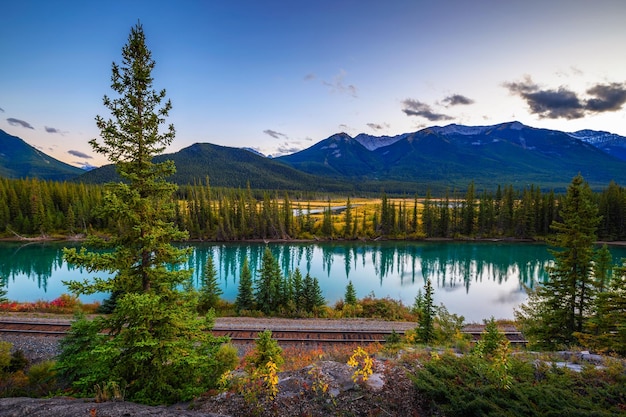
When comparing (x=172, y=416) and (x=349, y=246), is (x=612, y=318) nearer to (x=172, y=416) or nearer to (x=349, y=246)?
(x=172, y=416)

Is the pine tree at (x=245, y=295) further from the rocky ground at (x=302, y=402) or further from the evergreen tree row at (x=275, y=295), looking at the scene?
the rocky ground at (x=302, y=402)

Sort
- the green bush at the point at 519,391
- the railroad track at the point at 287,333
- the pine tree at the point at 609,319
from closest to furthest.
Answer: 1. the green bush at the point at 519,391
2. the pine tree at the point at 609,319
3. the railroad track at the point at 287,333

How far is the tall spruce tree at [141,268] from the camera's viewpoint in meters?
7.53

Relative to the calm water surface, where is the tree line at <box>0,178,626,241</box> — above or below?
above

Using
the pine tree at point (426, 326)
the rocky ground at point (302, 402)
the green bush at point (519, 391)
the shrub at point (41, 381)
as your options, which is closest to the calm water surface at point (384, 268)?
the pine tree at point (426, 326)

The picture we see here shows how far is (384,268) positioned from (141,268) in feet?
158

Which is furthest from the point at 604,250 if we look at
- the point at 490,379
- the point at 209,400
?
the point at 209,400

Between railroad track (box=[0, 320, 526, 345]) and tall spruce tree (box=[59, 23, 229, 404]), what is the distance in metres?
11.0

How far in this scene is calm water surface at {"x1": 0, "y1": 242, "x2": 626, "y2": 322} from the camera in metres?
36.8

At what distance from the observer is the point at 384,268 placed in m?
52.3

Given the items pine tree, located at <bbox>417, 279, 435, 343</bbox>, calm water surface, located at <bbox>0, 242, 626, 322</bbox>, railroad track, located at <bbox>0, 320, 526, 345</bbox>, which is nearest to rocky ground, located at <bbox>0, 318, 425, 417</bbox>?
pine tree, located at <bbox>417, 279, 435, 343</bbox>

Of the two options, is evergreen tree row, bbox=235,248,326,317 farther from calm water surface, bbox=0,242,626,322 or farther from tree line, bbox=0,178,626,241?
tree line, bbox=0,178,626,241

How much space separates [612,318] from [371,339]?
12.2m

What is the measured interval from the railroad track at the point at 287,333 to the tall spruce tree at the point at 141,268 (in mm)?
11003
